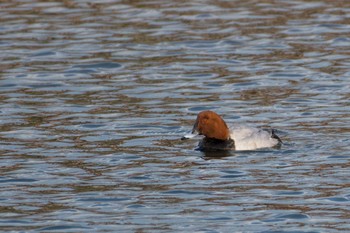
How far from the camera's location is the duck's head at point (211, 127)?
45.8ft

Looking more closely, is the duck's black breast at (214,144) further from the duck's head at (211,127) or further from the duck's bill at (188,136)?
the duck's bill at (188,136)

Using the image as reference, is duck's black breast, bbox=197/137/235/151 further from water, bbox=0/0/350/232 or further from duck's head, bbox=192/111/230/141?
water, bbox=0/0/350/232

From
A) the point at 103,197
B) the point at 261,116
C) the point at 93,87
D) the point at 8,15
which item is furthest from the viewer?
the point at 8,15

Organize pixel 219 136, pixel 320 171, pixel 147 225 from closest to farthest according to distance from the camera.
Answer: pixel 147 225 < pixel 320 171 < pixel 219 136

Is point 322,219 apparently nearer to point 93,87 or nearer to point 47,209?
point 47,209

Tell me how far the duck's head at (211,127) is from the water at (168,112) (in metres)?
0.28

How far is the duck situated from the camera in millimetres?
13695

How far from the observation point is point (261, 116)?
15.4 m

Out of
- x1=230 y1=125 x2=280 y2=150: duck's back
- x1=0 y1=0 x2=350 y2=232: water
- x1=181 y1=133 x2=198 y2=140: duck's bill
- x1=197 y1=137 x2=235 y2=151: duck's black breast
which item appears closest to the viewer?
x1=0 y1=0 x2=350 y2=232: water

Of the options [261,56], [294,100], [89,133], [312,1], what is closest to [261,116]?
[294,100]

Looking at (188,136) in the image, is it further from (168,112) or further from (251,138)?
(168,112)

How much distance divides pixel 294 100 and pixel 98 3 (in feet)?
26.6

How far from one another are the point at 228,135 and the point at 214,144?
232 millimetres

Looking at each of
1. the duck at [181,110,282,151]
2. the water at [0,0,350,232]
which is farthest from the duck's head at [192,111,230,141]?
the water at [0,0,350,232]
